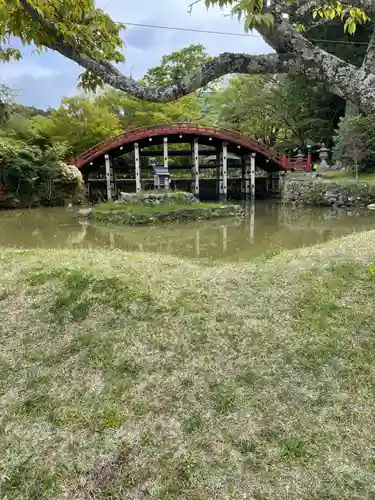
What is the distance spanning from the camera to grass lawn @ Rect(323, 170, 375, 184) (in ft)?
61.9

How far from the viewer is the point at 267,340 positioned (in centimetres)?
288

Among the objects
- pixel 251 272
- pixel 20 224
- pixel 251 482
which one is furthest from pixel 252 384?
pixel 20 224

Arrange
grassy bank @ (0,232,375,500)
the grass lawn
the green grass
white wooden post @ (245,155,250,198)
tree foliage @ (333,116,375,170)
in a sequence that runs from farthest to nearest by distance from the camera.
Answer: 1. white wooden post @ (245,155,250,198)
2. the grass lawn
3. tree foliage @ (333,116,375,170)
4. the green grass
5. grassy bank @ (0,232,375,500)

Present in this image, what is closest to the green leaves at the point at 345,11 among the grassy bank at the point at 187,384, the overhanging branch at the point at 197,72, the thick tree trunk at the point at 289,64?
the thick tree trunk at the point at 289,64

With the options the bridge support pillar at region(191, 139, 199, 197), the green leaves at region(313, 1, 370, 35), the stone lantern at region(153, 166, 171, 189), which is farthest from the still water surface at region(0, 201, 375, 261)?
the bridge support pillar at region(191, 139, 199, 197)

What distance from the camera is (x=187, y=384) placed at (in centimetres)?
254

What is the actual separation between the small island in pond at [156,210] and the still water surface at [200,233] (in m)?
0.75

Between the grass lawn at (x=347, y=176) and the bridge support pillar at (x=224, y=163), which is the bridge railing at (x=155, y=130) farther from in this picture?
the grass lawn at (x=347, y=176)

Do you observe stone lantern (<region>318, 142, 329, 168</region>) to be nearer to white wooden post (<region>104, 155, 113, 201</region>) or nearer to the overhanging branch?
white wooden post (<region>104, 155, 113, 201</region>)

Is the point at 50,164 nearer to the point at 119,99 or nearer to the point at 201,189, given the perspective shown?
the point at 119,99

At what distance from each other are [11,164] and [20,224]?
200 inches

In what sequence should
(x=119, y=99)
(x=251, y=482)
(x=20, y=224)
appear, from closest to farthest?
(x=251, y=482) < (x=20, y=224) < (x=119, y=99)

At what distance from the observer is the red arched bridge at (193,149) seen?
21328 mm

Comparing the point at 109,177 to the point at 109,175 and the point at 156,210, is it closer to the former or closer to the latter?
the point at 109,175
